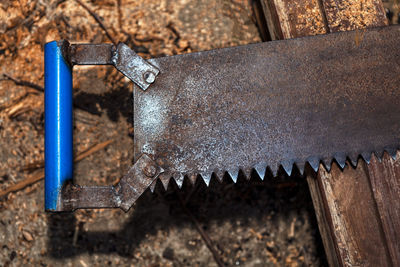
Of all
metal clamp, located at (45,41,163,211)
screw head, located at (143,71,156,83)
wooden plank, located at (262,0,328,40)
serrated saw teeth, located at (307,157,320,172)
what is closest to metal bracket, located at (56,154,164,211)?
metal clamp, located at (45,41,163,211)

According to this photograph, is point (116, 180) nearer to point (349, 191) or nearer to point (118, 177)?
point (118, 177)

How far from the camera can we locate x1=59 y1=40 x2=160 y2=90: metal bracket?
130 cm

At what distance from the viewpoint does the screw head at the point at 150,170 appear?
4.24 ft

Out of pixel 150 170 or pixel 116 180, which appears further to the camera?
pixel 116 180

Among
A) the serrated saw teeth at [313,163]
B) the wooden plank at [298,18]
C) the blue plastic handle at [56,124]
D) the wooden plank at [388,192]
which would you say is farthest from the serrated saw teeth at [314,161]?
the blue plastic handle at [56,124]

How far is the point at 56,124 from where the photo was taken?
1.28 meters

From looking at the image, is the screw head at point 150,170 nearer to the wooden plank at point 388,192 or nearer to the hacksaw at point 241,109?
the hacksaw at point 241,109

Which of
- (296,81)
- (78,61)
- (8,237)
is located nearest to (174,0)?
(78,61)

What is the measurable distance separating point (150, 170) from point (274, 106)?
43 cm

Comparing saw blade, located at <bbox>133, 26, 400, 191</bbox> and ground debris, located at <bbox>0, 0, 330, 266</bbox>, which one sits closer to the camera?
saw blade, located at <bbox>133, 26, 400, 191</bbox>

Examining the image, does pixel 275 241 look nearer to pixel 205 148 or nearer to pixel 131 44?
pixel 205 148

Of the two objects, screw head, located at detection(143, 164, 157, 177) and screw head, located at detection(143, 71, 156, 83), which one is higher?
screw head, located at detection(143, 71, 156, 83)

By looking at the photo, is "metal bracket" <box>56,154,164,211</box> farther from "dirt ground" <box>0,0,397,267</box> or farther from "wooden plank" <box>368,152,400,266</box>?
"wooden plank" <box>368,152,400,266</box>

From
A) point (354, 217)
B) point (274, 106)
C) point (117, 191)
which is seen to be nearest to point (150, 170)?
point (117, 191)
